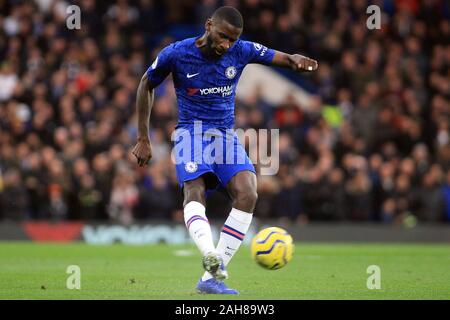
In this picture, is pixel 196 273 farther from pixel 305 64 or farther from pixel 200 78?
pixel 305 64

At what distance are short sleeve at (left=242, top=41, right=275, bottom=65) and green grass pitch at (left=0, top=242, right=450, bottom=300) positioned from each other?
2423 millimetres

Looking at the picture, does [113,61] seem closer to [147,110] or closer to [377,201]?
[377,201]

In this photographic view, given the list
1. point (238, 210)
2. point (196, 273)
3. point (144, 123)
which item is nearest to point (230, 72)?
point (144, 123)

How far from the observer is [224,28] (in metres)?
9.38

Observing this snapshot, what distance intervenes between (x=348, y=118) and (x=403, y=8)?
486 centimetres

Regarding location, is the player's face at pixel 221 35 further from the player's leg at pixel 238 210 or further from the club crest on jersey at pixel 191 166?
the player's leg at pixel 238 210

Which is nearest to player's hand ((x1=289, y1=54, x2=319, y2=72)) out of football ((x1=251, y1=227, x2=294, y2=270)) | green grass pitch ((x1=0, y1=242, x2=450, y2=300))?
football ((x1=251, y1=227, x2=294, y2=270))

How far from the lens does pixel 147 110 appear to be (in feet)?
32.3

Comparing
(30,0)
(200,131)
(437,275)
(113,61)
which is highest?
(30,0)

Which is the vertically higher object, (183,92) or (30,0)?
(30,0)

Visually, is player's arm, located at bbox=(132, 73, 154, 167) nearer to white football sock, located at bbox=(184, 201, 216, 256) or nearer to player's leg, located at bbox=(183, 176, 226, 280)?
player's leg, located at bbox=(183, 176, 226, 280)

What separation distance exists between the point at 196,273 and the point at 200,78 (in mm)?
3414
